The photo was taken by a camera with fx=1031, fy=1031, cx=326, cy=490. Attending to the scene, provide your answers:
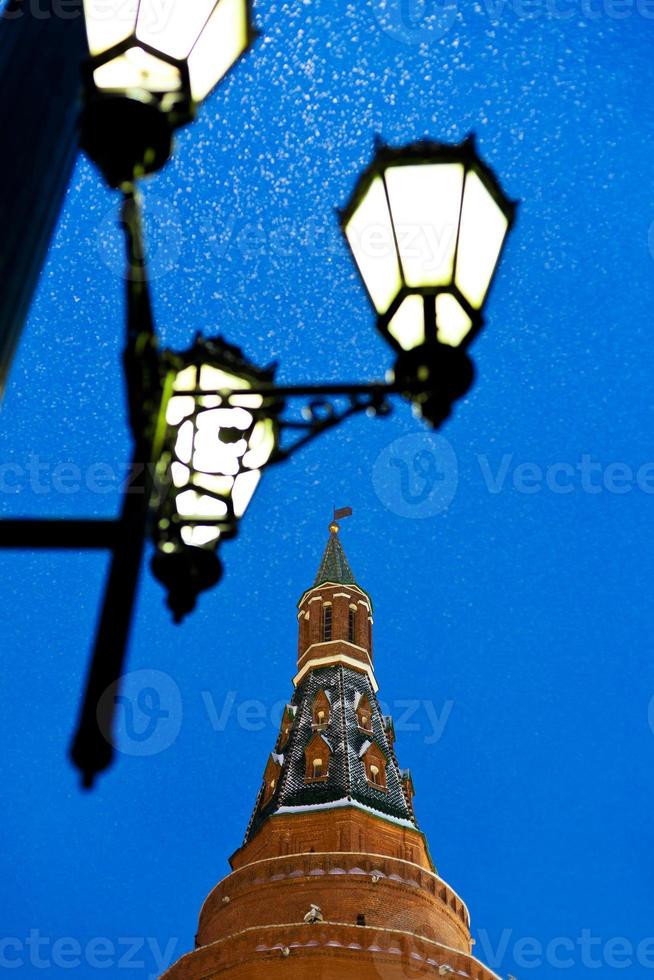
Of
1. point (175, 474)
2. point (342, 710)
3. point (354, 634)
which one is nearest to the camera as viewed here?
point (175, 474)

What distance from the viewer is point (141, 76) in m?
3.64

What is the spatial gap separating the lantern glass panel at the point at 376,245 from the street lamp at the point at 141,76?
2.83 ft

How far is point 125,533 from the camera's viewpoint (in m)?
3.24

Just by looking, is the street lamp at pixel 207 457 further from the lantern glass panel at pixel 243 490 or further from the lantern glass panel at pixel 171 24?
the lantern glass panel at pixel 171 24

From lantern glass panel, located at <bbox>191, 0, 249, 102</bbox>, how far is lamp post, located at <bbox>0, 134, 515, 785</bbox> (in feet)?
0.88

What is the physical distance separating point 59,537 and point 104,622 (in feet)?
1.22

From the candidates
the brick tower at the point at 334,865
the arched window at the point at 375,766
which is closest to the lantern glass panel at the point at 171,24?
the brick tower at the point at 334,865

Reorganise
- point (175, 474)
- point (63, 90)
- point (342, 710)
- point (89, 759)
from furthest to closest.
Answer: point (342, 710) → point (175, 474) → point (63, 90) → point (89, 759)

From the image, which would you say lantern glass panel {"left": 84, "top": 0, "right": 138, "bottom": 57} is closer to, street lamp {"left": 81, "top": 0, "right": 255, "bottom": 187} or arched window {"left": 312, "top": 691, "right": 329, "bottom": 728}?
street lamp {"left": 81, "top": 0, "right": 255, "bottom": 187}

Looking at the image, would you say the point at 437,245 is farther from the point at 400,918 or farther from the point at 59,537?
the point at 400,918

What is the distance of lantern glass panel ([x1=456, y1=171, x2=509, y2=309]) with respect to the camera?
4191 millimetres

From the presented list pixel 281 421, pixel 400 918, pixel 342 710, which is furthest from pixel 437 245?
pixel 342 710

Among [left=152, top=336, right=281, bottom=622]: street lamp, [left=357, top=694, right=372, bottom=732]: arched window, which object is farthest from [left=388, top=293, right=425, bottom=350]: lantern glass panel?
[left=357, top=694, right=372, bottom=732]: arched window

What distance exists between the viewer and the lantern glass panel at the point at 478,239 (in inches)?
165
